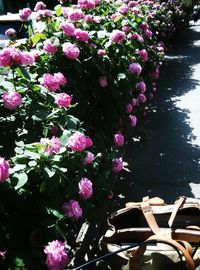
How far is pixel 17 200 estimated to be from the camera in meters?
1.96

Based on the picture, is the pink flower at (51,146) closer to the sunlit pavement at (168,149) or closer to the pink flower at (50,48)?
the pink flower at (50,48)

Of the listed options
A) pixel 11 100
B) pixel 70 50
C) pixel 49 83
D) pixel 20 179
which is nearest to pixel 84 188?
pixel 20 179

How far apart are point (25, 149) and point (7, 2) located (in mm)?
29283

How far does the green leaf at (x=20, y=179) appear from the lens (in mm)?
1854

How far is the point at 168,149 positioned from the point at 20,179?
414 cm

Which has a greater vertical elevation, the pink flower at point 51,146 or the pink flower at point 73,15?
the pink flower at point 73,15

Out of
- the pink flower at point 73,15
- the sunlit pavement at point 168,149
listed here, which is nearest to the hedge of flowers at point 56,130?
the pink flower at point 73,15

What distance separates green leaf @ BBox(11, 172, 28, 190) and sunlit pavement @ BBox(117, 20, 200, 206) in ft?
8.44

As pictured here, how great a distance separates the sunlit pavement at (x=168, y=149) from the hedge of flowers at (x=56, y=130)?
2.67 ft

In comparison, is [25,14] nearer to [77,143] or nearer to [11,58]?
[11,58]

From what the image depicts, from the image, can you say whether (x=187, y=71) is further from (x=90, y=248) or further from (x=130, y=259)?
(x=130, y=259)

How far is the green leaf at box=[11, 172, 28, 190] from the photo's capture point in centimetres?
185

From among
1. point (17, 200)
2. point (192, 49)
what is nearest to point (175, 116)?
point (17, 200)

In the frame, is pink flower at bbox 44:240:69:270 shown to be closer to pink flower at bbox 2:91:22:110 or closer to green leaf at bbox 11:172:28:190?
green leaf at bbox 11:172:28:190
